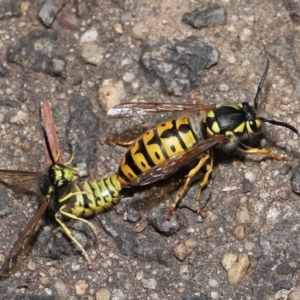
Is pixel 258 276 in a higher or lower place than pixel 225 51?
lower

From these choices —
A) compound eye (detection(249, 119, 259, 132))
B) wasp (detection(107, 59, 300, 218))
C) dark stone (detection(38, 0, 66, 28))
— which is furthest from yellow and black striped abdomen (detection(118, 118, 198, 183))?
dark stone (detection(38, 0, 66, 28))

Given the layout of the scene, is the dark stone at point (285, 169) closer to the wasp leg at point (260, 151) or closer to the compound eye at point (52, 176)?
the wasp leg at point (260, 151)

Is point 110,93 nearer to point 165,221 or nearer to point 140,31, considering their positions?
point 140,31

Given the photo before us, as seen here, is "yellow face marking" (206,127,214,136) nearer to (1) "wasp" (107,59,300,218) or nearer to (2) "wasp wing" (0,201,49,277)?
(1) "wasp" (107,59,300,218)

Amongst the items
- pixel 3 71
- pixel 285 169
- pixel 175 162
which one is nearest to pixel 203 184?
pixel 175 162

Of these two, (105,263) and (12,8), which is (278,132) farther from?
(12,8)

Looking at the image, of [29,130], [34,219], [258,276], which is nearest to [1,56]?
[29,130]

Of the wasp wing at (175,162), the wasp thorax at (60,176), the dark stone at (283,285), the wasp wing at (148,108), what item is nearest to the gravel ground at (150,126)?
the dark stone at (283,285)
